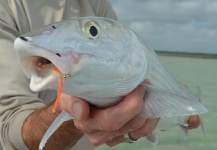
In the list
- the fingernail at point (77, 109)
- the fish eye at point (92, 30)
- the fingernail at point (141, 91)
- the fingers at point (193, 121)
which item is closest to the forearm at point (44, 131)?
the fingernail at point (77, 109)

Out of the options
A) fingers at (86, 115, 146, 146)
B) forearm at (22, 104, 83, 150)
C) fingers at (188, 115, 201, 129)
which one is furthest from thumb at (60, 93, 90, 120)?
fingers at (188, 115, 201, 129)

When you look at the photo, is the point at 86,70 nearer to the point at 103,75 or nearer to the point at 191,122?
the point at 103,75

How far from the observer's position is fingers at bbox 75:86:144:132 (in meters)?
1.22

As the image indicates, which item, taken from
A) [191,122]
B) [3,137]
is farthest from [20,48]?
[191,122]

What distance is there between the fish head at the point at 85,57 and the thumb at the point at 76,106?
38mm

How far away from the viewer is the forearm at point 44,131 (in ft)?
5.09

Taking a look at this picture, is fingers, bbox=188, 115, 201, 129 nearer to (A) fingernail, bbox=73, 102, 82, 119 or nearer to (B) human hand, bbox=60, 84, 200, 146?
(B) human hand, bbox=60, 84, 200, 146

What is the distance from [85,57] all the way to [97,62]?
0.04 metres

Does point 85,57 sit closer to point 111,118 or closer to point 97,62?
point 97,62

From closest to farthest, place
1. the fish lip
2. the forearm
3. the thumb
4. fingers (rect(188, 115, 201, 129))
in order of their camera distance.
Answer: the fish lip
the thumb
the forearm
fingers (rect(188, 115, 201, 129))

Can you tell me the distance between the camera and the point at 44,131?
160 centimetres

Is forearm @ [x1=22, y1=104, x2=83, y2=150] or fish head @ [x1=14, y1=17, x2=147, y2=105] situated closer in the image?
fish head @ [x1=14, y1=17, x2=147, y2=105]

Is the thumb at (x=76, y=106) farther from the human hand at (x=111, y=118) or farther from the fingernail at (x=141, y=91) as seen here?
the fingernail at (x=141, y=91)

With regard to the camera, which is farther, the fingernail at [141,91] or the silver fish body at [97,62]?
the fingernail at [141,91]
